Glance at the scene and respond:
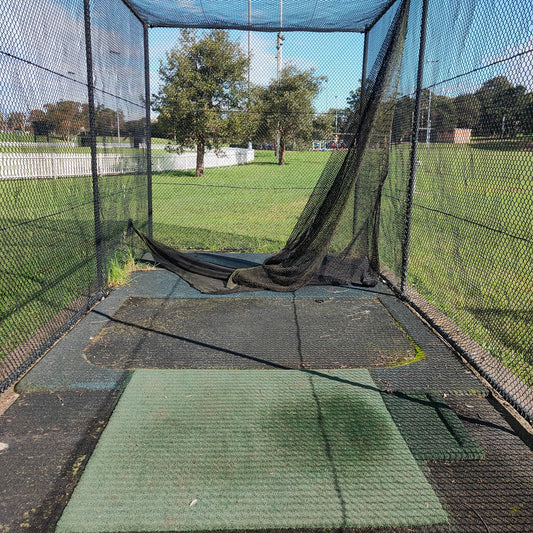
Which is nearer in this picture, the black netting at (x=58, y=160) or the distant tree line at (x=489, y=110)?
the distant tree line at (x=489, y=110)

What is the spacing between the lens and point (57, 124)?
3244 millimetres

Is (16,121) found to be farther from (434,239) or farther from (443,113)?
(434,239)

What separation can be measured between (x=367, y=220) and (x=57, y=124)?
2.72m

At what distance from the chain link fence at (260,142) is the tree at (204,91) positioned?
1.6 inches

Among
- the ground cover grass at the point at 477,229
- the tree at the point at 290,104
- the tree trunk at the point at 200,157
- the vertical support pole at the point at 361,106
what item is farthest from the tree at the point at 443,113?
the tree trunk at the point at 200,157

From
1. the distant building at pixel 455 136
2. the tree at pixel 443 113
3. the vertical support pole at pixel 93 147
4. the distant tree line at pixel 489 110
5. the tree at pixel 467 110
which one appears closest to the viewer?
the distant tree line at pixel 489 110

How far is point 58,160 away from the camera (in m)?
3.56

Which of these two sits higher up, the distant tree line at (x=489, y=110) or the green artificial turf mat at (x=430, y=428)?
the distant tree line at (x=489, y=110)

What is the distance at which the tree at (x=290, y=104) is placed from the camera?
5688 mm

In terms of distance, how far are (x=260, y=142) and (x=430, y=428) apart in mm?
4742

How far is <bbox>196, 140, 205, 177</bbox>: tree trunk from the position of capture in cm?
626

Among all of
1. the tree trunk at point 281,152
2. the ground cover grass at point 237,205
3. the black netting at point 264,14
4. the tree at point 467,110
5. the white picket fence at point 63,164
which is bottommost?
the ground cover grass at point 237,205

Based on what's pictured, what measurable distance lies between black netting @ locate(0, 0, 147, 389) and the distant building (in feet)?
9.16

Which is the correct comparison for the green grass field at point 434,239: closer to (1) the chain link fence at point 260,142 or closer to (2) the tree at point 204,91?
(1) the chain link fence at point 260,142
